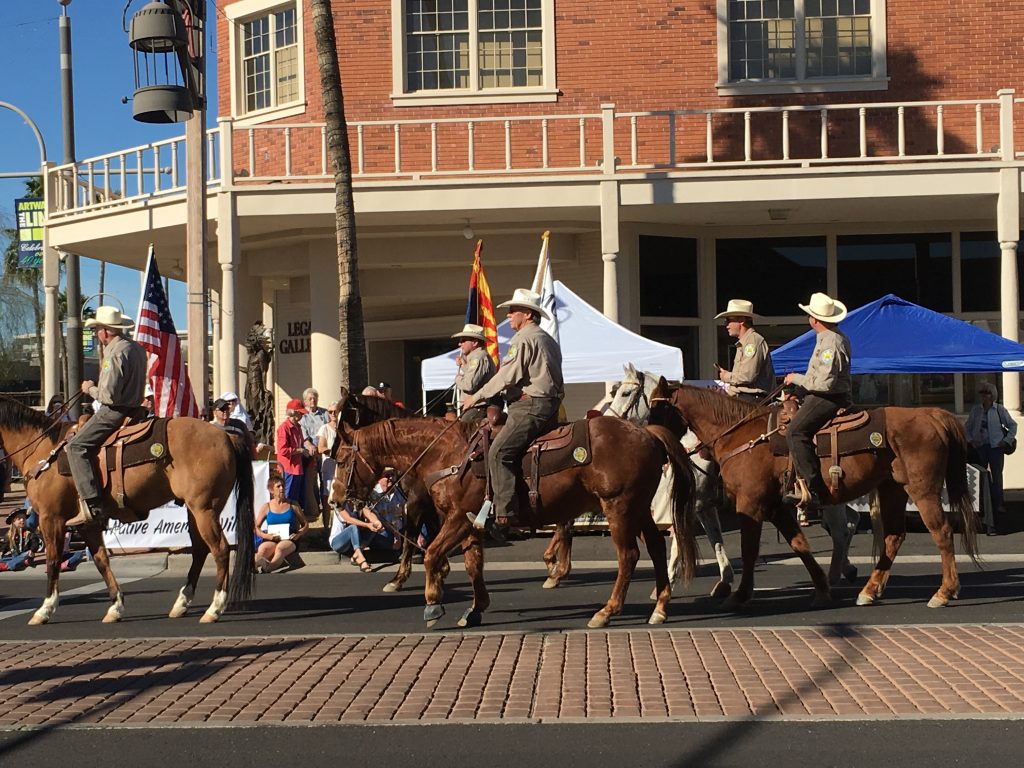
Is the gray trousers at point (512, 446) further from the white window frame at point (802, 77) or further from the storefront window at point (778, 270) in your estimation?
the white window frame at point (802, 77)

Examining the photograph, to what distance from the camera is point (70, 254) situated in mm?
24828

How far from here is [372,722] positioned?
7125mm

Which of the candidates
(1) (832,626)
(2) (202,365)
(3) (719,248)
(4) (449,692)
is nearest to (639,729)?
(4) (449,692)

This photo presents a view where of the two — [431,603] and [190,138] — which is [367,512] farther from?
[190,138]

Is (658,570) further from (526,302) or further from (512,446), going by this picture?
(526,302)

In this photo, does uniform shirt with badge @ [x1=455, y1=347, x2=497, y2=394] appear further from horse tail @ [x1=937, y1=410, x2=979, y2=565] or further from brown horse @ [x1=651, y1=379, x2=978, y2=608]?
horse tail @ [x1=937, y1=410, x2=979, y2=565]

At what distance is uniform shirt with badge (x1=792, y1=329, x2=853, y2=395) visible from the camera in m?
10.8

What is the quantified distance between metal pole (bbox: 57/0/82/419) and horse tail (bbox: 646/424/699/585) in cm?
1609

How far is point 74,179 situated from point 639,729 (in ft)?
62.0

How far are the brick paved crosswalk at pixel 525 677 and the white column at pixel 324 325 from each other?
13326 millimetres

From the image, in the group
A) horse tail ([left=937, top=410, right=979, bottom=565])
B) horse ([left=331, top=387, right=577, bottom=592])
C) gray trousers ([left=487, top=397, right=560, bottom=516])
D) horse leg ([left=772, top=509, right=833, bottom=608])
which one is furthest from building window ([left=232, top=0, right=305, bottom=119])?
horse tail ([left=937, top=410, right=979, bottom=565])

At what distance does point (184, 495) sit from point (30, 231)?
675 inches

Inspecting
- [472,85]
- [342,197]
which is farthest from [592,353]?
[472,85]

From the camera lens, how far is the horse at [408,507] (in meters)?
11.2
